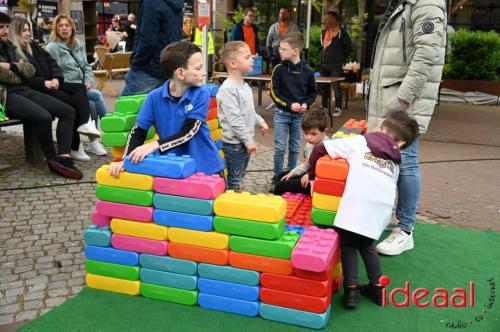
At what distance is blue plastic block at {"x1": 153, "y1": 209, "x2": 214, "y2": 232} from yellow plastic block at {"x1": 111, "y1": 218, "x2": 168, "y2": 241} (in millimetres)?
46

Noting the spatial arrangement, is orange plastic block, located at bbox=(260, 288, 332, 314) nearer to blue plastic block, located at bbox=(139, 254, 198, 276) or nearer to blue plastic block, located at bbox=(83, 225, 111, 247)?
blue plastic block, located at bbox=(139, 254, 198, 276)

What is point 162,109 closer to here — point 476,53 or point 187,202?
point 187,202

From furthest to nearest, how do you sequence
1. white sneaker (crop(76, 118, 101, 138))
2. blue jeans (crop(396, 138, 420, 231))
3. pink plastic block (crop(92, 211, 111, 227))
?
white sneaker (crop(76, 118, 101, 138)) < blue jeans (crop(396, 138, 420, 231)) < pink plastic block (crop(92, 211, 111, 227))

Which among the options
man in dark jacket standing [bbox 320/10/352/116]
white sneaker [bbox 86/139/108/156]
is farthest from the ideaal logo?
man in dark jacket standing [bbox 320/10/352/116]

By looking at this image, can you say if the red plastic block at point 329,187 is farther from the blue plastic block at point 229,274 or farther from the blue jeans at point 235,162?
the blue jeans at point 235,162

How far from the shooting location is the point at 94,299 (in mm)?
3172

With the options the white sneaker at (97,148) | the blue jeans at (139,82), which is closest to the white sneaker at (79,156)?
the white sneaker at (97,148)

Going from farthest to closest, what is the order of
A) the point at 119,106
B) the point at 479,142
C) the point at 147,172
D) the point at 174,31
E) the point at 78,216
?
the point at 479,142
the point at 174,31
the point at 78,216
the point at 119,106
the point at 147,172

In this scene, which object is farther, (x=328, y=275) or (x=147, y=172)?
(x=147, y=172)

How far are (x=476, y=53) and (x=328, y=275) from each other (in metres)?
12.2

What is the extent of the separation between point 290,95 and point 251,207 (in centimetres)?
260

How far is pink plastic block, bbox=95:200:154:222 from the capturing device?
312 cm

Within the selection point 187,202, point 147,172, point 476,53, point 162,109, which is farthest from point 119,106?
point 476,53

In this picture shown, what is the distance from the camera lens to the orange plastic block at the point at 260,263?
113 inches
